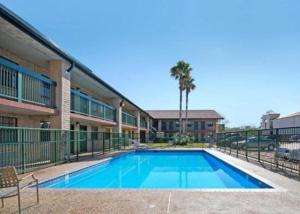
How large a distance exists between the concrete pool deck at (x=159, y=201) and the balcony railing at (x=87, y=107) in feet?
35.7

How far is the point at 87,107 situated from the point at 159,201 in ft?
49.3

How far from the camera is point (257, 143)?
638 inches

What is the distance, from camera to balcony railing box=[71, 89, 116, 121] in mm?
18984

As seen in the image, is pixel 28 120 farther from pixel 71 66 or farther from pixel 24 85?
pixel 71 66

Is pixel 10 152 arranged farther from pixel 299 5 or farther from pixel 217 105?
pixel 217 105

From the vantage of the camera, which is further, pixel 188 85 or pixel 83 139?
pixel 188 85

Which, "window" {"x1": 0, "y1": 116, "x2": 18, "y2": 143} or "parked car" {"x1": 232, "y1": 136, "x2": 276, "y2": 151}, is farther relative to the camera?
"parked car" {"x1": 232, "y1": 136, "x2": 276, "y2": 151}

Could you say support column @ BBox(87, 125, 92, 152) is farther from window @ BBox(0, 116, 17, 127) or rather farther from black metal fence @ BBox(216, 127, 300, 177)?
black metal fence @ BBox(216, 127, 300, 177)

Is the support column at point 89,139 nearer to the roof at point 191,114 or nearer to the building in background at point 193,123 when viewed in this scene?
the building in background at point 193,123

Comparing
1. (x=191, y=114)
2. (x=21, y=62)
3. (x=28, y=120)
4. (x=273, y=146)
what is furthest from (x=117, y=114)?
(x=191, y=114)

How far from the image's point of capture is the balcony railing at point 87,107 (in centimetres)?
1898

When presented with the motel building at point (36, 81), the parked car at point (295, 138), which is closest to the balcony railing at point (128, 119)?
the motel building at point (36, 81)

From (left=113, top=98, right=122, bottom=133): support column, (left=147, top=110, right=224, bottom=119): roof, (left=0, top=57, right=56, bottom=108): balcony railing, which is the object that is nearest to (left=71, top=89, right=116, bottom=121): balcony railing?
(left=113, top=98, right=122, bottom=133): support column

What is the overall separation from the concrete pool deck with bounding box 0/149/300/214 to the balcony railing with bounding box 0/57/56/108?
16.7 ft
